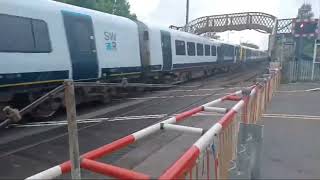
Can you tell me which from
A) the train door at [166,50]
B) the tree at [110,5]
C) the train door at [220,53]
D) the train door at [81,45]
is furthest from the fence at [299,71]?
the tree at [110,5]

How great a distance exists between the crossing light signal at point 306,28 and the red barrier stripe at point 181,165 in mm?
24902

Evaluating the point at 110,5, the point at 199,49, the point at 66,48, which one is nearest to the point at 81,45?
the point at 66,48

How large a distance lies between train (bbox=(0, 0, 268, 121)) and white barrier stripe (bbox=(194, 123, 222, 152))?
6.36 m

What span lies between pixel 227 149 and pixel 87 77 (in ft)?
25.7

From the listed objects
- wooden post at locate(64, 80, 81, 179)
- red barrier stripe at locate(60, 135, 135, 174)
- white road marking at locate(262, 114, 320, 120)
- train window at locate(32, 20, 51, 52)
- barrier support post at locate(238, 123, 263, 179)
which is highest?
train window at locate(32, 20, 51, 52)

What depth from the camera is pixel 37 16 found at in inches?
367

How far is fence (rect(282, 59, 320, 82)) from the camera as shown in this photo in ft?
74.4

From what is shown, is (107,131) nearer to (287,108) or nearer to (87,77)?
(87,77)

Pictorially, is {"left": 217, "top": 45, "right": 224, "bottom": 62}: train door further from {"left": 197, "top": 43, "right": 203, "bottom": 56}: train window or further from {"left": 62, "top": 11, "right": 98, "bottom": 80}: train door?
{"left": 62, "top": 11, "right": 98, "bottom": 80}: train door

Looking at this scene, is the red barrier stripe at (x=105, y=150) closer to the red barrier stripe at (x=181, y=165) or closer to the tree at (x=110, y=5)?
the red barrier stripe at (x=181, y=165)

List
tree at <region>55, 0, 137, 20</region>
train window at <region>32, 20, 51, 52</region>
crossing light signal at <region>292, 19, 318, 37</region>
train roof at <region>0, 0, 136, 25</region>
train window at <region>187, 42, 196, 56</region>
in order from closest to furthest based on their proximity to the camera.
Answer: train roof at <region>0, 0, 136, 25</region> < train window at <region>32, 20, 51, 52</region> < train window at <region>187, 42, 196, 56</region> < crossing light signal at <region>292, 19, 318, 37</region> < tree at <region>55, 0, 137, 20</region>

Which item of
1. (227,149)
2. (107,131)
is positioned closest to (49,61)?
(107,131)

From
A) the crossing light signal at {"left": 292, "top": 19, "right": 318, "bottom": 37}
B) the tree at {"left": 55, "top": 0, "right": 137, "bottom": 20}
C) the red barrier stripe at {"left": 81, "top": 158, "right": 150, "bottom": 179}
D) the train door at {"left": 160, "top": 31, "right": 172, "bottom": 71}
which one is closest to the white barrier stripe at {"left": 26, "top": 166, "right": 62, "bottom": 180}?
the red barrier stripe at {"left": 81, "top": 158, "right": 150, "bottom": 179}

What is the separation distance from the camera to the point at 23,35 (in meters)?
8.96
